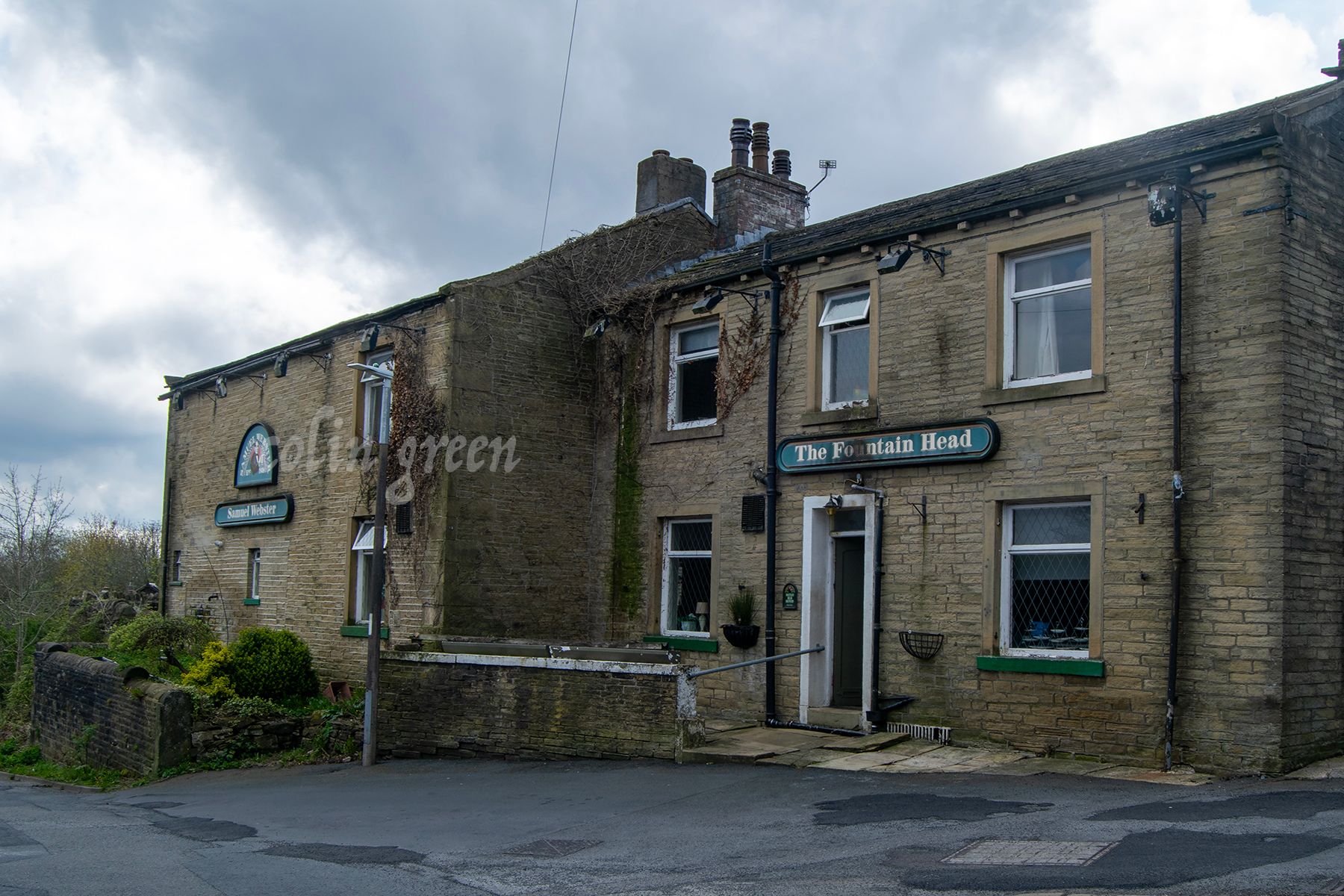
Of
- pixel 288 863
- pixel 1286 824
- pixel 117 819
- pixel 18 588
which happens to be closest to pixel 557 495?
pixel 117 819

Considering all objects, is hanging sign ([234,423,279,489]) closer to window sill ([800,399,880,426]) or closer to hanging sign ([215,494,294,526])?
hanging sign ([215,494,294,526])

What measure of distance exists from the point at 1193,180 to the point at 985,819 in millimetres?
6562

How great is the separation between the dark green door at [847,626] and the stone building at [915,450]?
0.11 feet

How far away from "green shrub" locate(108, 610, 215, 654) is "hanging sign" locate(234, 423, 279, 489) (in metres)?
2.86

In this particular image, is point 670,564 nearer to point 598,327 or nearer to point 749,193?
point 598,327

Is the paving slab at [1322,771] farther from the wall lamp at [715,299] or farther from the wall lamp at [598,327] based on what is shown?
the wall lamp at [598,327]

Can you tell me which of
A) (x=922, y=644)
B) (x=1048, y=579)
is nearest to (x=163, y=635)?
(x=922, y=644)

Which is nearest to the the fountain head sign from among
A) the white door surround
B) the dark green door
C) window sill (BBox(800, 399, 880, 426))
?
window sill (BBox(800, 399, 880, 426))

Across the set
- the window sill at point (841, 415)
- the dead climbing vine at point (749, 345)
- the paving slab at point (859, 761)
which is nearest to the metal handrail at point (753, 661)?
the paving slab at point (859, 761)

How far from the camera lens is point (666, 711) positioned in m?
13.1

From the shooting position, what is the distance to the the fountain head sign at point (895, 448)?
13.0 meters

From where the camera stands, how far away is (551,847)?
30.4 feet

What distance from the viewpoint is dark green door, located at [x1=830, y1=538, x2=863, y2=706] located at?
1491 cm

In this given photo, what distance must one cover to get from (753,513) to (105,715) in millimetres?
10864
